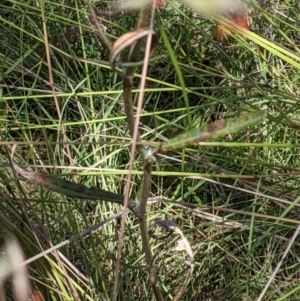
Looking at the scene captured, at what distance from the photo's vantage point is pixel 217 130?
452mm

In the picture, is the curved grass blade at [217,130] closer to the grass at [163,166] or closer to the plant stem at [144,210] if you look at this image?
the plant stem at [144,210]

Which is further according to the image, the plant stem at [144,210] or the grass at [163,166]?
the grass at [163,166]

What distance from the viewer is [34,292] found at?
72 centimetres

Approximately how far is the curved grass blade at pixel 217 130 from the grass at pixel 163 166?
284 mm

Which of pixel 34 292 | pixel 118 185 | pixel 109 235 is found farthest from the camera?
pixel 118 185

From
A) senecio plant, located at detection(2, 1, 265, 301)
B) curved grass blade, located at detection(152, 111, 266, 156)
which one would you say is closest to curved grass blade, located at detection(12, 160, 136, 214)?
senecio plant, located at detection(2, 1, 265, 301)

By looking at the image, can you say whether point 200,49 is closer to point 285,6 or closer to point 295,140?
point 285,6

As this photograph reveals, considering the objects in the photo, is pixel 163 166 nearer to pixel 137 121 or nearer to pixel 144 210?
pixel 144 210

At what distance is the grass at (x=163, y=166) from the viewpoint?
0.82 meters

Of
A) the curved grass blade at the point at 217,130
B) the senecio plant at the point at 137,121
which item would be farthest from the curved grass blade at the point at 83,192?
the curved grass blade at the point at 217,130

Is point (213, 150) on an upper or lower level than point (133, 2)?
lower

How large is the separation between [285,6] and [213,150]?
38cm

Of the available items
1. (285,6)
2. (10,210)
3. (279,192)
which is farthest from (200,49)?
Answer: (10,210)

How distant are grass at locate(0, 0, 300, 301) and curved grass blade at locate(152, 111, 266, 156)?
0.93 ft
